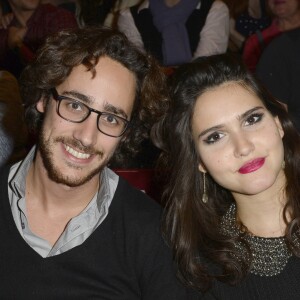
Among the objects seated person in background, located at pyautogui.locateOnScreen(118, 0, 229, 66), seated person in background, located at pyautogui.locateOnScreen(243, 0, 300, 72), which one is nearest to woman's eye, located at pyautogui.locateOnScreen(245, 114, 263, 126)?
seated person in background, located at pyautogui.locateOnScreen(243, 0, 300, 72)

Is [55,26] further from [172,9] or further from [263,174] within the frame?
[263,174]

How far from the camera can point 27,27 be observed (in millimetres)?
3748

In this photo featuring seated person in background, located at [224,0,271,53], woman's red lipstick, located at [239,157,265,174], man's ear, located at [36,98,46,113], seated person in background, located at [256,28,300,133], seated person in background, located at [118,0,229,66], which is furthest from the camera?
seated person in background, located at [224,0,271,53]

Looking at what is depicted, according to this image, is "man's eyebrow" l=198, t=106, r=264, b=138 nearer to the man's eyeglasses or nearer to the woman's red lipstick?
the woman's red lipstick

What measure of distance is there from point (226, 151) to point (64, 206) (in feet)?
2.14

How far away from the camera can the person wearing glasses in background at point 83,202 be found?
6.05 feet

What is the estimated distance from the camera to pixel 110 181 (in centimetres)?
205

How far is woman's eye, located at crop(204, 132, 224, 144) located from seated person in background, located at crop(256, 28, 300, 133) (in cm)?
108

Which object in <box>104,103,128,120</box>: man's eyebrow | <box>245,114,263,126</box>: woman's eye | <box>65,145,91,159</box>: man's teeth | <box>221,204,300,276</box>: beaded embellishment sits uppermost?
<box>104,103,128,120</box>: man's eyebrow

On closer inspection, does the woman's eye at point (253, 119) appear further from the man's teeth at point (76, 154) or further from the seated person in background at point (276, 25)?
the seated person in background at point (276, 25)

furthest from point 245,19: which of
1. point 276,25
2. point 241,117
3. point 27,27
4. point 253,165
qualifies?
point 253,165

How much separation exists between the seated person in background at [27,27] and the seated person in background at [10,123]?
1.01 metres

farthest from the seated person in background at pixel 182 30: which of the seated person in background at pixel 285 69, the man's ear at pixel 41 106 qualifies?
the man's ear at pixel 41 106

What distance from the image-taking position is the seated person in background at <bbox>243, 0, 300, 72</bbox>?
3635 mm
